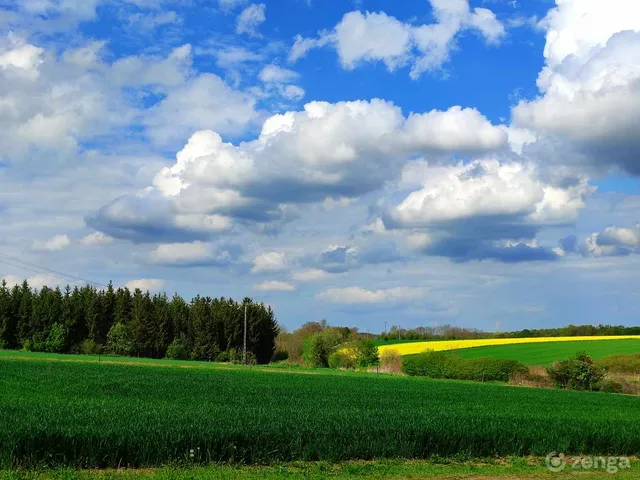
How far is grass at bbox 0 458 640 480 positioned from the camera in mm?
15320

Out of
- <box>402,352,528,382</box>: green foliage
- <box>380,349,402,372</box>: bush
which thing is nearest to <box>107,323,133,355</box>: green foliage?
<box>380,349,402,372</box>: bush

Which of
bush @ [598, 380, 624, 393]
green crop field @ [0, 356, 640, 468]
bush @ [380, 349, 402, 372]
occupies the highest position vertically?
green crop field @ [0, 356, 640, 468]

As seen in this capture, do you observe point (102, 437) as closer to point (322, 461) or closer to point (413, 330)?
point (322, 461)

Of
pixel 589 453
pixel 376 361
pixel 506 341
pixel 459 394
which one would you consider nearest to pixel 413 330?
pixel 506 341

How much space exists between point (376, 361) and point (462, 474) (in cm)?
7285

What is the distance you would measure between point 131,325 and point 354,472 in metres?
97.2

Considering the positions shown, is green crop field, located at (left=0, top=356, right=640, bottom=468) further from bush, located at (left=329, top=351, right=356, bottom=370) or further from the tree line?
the tree line

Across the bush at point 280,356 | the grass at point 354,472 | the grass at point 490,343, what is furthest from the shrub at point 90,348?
the grass at point 354,472

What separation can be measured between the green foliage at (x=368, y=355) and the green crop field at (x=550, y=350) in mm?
13723

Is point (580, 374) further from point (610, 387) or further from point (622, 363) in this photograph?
point (622, 363)

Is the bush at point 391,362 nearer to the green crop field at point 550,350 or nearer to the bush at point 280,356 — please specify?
the green crop field at point 550,350

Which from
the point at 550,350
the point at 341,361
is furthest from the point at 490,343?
the point at 341,361

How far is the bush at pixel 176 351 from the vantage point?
106250 millimetres

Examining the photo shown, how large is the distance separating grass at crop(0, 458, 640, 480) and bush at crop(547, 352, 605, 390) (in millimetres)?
48327
